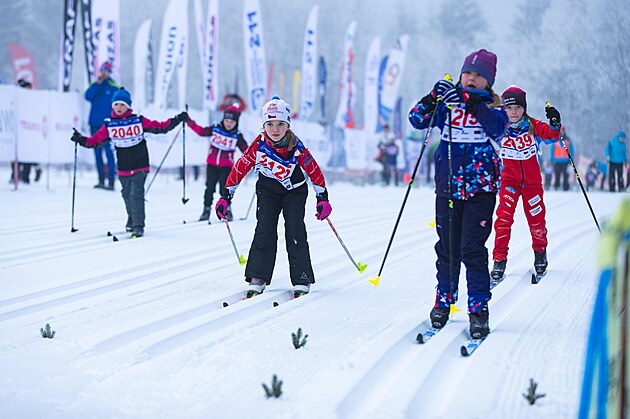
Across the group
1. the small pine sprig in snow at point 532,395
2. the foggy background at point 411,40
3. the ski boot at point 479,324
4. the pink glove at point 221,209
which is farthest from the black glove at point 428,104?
the foggy background at point 411,40

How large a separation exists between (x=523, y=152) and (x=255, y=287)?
250 cm

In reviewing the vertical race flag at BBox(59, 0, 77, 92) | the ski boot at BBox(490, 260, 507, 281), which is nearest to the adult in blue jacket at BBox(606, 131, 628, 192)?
the vertical race flag at BBox(59, 0, 77, 92)

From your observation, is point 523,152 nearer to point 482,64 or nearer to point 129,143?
point 482,64

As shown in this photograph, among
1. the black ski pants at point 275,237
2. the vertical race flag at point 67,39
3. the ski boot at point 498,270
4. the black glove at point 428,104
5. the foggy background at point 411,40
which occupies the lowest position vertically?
the ski boot at point 498,270

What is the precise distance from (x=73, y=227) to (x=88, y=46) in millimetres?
8730

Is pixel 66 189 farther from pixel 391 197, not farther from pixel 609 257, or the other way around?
pixel 609 257

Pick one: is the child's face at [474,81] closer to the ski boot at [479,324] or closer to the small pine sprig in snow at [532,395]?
the ski boot at [479,324]

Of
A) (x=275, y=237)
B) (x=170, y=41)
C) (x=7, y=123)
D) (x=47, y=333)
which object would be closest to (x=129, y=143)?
(x=275, y=237)

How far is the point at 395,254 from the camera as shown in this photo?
7051 millimetres

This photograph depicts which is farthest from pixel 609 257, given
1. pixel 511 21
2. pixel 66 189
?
pixel 511 21

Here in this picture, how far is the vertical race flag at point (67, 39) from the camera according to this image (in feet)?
49.6

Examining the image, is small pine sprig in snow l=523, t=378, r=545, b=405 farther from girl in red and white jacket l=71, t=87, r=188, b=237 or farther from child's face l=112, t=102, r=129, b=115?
child's face l=112, t=102, r=129, b=115

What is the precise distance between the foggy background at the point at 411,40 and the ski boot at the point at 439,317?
35813 millimetres

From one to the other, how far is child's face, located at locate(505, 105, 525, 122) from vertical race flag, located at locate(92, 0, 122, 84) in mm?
12448
